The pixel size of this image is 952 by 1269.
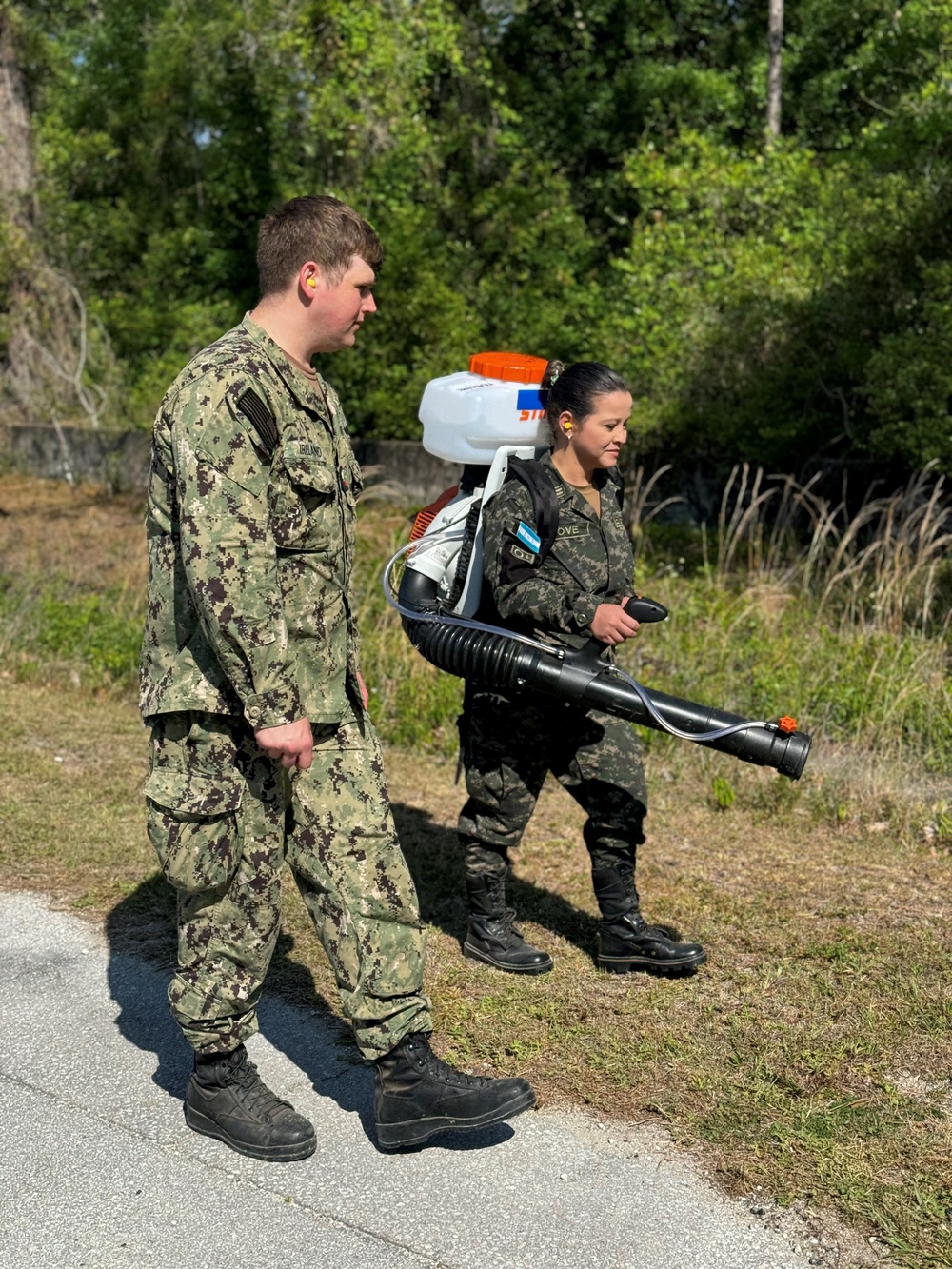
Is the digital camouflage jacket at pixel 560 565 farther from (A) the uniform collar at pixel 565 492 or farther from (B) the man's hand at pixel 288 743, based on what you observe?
(B) the man's hand at pixel 288 743

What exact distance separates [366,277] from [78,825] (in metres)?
3.10

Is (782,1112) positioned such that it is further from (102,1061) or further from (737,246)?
(737,246)

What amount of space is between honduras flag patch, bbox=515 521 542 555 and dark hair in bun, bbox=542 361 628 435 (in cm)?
33

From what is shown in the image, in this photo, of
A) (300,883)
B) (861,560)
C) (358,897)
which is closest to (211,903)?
(300,883)

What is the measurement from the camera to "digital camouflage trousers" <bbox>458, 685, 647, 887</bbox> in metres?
4.23

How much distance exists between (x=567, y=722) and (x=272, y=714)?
1.38 meters

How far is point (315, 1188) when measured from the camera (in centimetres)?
318

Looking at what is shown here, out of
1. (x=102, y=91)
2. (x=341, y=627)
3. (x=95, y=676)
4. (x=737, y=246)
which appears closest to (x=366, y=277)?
(x=341, y=627)

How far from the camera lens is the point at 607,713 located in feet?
13.6

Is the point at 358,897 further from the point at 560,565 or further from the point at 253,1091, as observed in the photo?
the point at 560,565

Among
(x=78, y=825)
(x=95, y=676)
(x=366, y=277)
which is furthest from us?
(x=95, y=676)

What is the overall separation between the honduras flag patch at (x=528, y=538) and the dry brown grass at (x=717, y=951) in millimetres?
1256

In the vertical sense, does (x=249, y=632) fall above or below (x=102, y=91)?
below

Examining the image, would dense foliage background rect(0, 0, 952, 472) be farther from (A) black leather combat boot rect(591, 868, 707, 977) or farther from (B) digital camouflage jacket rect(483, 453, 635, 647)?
(A) black leather combat boot rect(591, 868, 707, 977)
